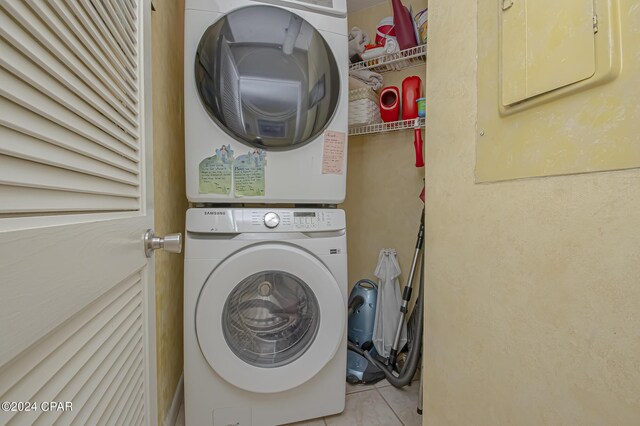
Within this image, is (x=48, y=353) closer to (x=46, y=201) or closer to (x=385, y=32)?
(x=46, y=201)

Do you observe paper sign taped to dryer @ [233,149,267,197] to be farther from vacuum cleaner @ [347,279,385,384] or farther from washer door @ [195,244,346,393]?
vacuum cleaner @ [347,279,385,384]

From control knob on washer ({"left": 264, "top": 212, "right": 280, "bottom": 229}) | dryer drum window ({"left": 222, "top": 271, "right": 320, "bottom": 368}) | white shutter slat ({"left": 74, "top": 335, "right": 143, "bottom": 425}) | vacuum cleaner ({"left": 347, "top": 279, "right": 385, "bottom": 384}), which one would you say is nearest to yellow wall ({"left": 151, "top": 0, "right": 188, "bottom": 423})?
dryer drum window ({"left": 222, "top": 271, "right": 320, "bottom": 368})

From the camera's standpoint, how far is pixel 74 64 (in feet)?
1.10

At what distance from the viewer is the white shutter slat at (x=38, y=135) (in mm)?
237

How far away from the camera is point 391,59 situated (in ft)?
4.91

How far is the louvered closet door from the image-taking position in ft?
0.79

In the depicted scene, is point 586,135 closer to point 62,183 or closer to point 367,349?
point 62,183

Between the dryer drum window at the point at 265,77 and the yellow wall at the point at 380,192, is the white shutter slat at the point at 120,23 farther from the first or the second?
the yellow wall at the point at 380,192

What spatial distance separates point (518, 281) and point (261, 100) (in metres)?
1.02

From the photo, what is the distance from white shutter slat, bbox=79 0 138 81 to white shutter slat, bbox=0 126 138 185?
20cm

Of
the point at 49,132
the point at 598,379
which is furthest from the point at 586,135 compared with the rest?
the point at 49,132

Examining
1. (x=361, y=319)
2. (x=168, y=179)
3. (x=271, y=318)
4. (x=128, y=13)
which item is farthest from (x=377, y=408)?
(x=128, y=13)

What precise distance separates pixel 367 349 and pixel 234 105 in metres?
1.41

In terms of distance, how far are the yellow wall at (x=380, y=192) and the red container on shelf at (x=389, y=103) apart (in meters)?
0.19
